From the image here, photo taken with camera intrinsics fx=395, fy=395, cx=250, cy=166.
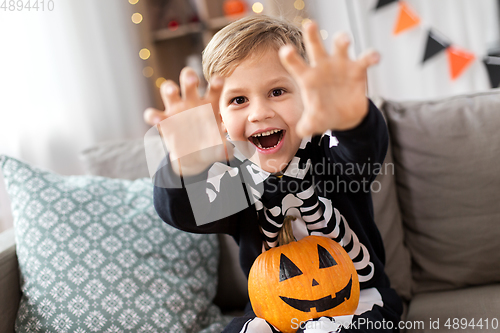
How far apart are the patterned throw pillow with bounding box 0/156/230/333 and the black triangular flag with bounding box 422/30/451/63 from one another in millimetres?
1939

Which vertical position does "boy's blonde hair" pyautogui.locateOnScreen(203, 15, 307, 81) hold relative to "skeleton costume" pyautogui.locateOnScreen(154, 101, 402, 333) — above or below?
above

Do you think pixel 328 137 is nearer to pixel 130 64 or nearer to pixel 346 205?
pixel 346 205

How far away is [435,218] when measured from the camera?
1113 millimetres

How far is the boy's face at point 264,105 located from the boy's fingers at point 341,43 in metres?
0.25

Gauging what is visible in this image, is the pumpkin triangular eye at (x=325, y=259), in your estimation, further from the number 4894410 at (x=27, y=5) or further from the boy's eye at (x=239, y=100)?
the number 4894410 at (x=27, y=5)

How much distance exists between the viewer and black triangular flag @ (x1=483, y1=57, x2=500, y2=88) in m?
2.20

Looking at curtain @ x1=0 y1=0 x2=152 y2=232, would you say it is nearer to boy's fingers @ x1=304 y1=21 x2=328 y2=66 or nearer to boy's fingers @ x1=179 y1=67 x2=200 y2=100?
boy's fingers @ x1=179 y1=67 x2=200 y2=100

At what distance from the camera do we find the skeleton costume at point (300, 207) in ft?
2.52

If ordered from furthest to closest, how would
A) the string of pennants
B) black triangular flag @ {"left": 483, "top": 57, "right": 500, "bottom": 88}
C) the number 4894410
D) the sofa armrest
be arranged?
the string of pennants < black triangular flag @ {"left": 483, "top": 57, "right": 500, "bottom": 88} < the number 4894410 < the sofa armrest

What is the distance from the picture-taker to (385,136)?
71 cm

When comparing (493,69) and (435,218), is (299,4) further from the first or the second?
(435,218)

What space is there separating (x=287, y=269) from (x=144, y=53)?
6.92 feet

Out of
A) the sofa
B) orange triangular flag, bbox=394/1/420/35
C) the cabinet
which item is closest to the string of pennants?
orange triangular flag, bbox=394/1/420/35

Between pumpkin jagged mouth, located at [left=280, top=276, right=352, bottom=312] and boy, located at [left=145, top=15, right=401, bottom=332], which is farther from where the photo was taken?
pumpkin jagged mouth, located at [left=280, top=276, right=352, bottom=312]
